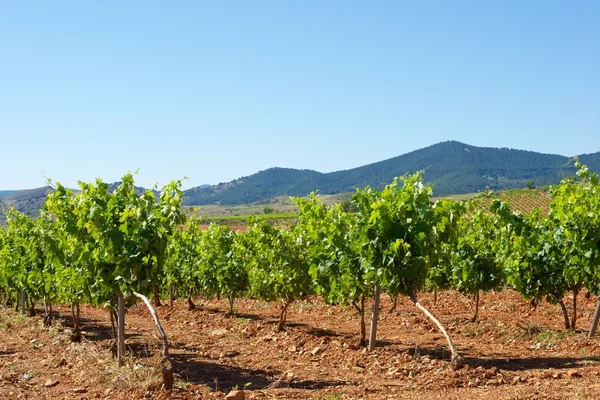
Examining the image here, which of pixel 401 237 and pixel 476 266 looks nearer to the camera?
pixel 401 237

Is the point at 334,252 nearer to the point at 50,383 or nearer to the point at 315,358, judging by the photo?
the point at 315,358

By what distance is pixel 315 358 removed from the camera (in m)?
12.9

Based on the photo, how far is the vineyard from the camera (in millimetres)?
10187

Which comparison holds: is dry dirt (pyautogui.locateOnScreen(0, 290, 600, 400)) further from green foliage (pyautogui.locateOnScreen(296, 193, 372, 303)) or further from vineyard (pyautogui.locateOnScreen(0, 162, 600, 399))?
green foliage (pyautogui.locateOnScreen(296, 193, 372, 303))

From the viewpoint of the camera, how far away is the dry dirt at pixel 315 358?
9117 mm

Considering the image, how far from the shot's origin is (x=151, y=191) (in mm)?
11266

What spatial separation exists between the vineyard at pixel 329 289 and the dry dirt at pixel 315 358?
0.19ft

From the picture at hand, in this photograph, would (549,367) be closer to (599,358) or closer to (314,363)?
(599,358)

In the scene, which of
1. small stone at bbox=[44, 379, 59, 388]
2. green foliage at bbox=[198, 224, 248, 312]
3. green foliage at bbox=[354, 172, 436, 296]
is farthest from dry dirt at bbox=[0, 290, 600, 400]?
green foliage at bbox=[198, 224, 248, 312]

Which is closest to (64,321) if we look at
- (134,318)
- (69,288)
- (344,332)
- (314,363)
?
(134,318)

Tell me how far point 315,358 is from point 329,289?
2.26 m

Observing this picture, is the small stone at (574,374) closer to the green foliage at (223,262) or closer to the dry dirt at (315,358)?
the dry dirt at (315,358)

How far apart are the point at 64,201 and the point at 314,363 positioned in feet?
19.9

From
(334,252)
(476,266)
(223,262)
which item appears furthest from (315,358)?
(223,262)
